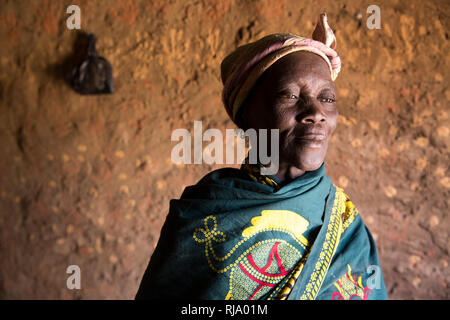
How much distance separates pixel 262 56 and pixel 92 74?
5.34 ft

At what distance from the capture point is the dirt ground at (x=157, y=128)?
7.47 feet

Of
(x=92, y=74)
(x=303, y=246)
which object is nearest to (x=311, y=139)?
(x=303, y=246)

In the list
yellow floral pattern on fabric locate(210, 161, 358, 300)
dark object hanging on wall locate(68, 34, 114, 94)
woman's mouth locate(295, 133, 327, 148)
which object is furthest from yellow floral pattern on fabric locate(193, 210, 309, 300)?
dark object hanging on wall locate(68, 34, 114, 94)

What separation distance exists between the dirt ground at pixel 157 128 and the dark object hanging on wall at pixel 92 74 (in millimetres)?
72

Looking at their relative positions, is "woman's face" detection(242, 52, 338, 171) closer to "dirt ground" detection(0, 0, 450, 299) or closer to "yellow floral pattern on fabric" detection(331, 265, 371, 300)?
"yellow floral pattern on fabric" detection(331, 265, 371, 300)

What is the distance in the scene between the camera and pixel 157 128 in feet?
8.30

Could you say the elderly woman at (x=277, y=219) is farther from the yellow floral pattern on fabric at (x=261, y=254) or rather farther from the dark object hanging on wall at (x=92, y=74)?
the dark object hanging on wall at (x=92, y=74)

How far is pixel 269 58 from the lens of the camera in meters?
1.21

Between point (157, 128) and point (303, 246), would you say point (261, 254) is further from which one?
point (157, 128)

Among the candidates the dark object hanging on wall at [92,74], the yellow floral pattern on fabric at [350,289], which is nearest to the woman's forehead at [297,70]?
the yellow floral pattern on fabric at [350,289]

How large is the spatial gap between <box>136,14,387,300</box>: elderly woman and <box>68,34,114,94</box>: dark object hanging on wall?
1.44 meters

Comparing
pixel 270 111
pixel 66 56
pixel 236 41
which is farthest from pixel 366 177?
pixel 66 56

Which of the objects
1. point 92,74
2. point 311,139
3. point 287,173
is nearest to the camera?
point 311,139

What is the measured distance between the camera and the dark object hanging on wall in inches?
96.9
